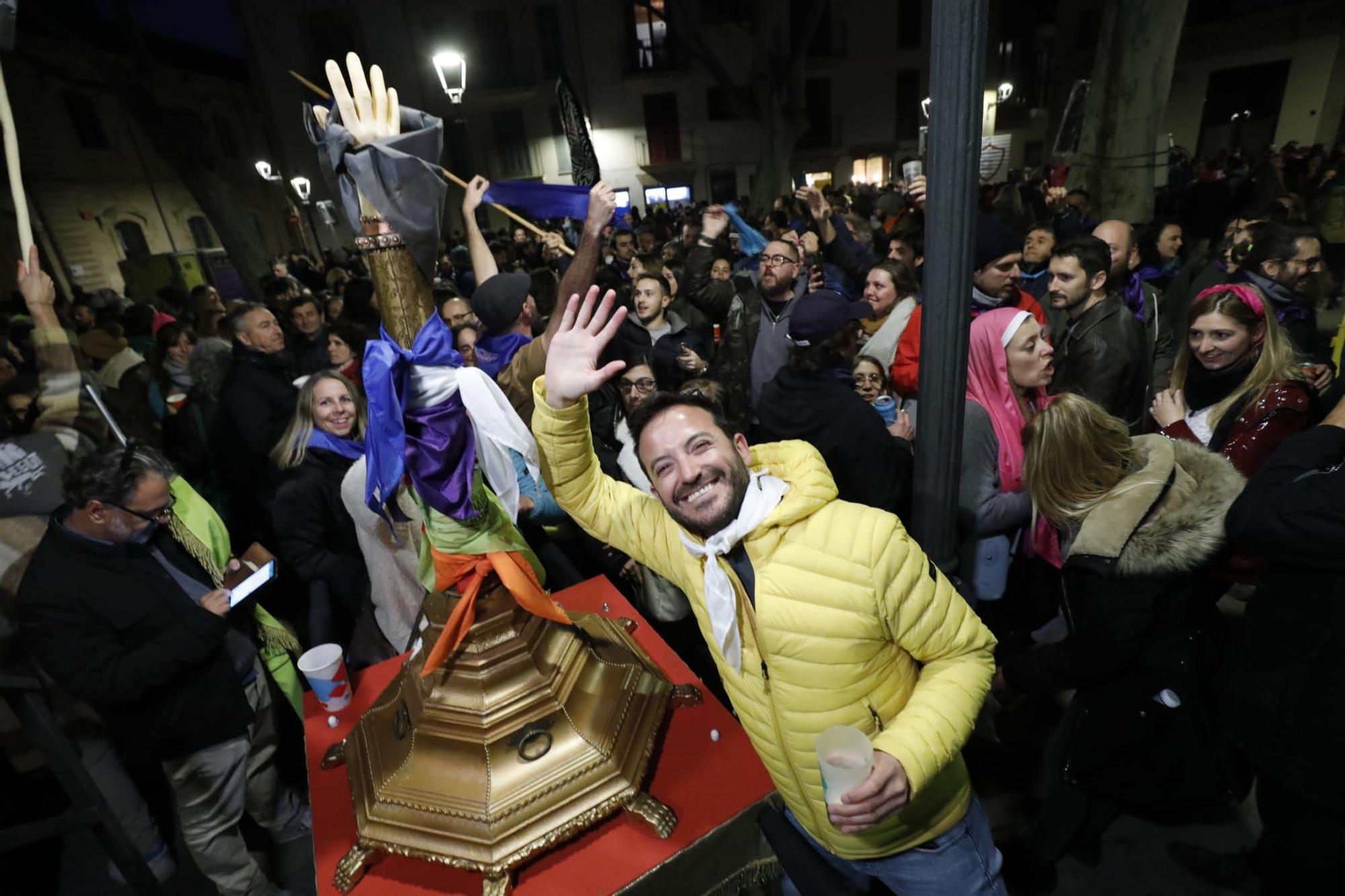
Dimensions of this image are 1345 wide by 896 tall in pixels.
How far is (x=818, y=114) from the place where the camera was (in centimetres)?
2452

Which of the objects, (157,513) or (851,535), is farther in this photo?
(157,513)

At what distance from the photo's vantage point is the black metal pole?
142 cm

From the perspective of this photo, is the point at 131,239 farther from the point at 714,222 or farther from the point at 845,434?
the point at 845,434

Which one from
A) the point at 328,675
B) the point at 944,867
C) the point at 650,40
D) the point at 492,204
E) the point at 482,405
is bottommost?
the point at 944,867

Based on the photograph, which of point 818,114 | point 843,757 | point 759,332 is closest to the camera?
point 843,757

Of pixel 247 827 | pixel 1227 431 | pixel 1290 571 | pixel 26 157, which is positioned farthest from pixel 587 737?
pixel 26 157

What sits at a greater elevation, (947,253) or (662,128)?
(662,128)

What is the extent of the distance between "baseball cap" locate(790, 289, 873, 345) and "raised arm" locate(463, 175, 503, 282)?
1.26 m

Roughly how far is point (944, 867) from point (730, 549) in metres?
1.02

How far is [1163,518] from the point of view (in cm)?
178

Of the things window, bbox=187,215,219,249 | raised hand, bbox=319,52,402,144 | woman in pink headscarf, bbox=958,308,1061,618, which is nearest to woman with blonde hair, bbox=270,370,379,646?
raised hand, bbox=319,52,402,144

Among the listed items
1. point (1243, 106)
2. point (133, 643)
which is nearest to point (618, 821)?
point (133, 643)

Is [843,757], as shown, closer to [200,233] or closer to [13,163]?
[13,163]

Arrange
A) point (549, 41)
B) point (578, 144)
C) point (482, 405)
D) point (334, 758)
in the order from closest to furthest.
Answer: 1. point (482, 405)
2. point (334, 758)
3. point (578, 144)
4. point (549, 41)
